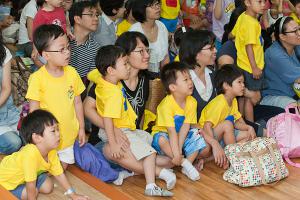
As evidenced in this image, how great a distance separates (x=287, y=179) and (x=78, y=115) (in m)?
1.36

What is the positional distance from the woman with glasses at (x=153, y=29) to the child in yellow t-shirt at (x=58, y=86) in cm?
110

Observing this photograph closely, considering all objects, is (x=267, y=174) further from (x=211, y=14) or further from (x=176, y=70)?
(x=211, y=14)

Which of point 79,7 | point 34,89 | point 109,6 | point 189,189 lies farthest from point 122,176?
point 109,6

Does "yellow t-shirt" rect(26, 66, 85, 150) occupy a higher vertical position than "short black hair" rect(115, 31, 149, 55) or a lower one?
lower

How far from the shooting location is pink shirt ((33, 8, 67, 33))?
3.90m

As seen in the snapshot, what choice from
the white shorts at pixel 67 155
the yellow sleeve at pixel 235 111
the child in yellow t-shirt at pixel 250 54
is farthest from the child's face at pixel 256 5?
the white shorts at pixel 67 155

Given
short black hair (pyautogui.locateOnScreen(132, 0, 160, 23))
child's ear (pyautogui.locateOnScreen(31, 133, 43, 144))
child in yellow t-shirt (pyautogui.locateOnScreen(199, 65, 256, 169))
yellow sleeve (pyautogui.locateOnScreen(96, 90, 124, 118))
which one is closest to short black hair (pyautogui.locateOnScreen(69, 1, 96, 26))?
short black hair (pyautogui.locateOnScreen(132, 0, 160, 23))

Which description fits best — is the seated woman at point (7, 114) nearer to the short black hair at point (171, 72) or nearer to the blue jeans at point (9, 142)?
the blue jeans at point (9, 142)

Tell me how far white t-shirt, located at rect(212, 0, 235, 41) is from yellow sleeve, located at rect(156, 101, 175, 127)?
6.67ft

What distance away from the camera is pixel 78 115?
308 centimetres

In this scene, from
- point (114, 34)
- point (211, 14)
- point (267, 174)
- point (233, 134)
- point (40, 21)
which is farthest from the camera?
point (211, 14)

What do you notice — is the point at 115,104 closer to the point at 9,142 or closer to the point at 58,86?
the point at 58,86

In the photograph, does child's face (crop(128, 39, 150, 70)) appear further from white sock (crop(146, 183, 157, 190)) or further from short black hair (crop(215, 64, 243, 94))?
white sock (crop(146, 183, 157, 190))

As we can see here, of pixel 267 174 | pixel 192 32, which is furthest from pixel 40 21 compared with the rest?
pixel 267 174
